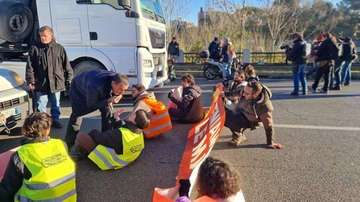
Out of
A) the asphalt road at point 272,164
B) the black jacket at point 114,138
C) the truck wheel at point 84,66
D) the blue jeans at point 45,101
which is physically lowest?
the asphalt road at point 272,164

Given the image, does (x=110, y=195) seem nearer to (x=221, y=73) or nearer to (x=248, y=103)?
(x=248, y=103)

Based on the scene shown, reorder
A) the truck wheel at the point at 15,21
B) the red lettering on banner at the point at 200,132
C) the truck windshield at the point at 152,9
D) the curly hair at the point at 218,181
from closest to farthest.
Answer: the curly hair at the point at 218,181 < the red lettering on banner at the point at 200,132 < the truck wheel at the point at 15,21 < the truck windshield at the point at 152,9

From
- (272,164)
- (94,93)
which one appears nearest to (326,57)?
(272,164)

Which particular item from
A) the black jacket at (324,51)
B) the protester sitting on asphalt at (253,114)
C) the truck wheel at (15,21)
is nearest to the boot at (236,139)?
the protester sitting on asphalt at (253,114)

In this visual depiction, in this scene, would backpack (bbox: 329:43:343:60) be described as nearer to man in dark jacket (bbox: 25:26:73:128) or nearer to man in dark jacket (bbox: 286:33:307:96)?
man in dark jacket (bbox: 286:33:307:96)

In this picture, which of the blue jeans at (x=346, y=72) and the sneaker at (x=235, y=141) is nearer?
the sneaker at (x=235, y=141)

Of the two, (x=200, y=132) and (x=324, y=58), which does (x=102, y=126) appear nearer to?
(x=200, y=132)

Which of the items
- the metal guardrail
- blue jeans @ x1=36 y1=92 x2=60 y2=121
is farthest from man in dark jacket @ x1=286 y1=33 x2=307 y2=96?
the metal guardrail

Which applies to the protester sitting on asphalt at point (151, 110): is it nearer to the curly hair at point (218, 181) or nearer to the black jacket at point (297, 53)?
the curly hair at point (218, 181)

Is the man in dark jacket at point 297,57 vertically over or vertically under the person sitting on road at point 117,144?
over

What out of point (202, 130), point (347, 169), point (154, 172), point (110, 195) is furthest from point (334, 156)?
point (110, 195)

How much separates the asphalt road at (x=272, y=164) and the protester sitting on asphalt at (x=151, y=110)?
16 centimetres

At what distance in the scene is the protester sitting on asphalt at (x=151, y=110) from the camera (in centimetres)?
405

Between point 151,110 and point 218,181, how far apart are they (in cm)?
248
